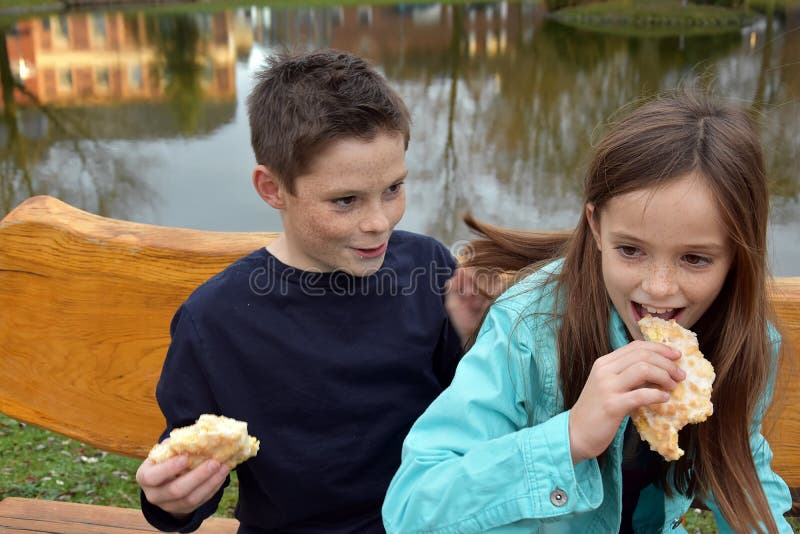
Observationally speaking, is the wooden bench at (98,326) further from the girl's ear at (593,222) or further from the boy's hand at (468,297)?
the girl's ear at (593,222)

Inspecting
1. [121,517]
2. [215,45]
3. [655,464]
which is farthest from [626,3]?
[121,517]

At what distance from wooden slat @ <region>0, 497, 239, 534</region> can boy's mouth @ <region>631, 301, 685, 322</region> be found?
124 centimetres

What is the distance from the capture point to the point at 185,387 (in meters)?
1.76

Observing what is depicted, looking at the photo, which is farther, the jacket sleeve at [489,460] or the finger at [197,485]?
the finger at [197,485]

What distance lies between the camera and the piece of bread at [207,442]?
60.6 inches

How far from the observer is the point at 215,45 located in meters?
5.55

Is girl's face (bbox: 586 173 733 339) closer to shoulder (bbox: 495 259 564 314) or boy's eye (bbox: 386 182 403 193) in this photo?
shoulder (bbox: 495 259 564 314)

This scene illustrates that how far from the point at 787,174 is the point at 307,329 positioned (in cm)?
209

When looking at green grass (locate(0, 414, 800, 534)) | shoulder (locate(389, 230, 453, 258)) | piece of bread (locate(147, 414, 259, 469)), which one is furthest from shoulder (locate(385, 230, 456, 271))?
green grass (locate(0, 414, 800, 534))

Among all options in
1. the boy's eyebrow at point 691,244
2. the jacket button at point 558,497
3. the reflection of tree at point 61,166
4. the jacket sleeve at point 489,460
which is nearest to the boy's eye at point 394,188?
the jacket sleeve at point 489,460

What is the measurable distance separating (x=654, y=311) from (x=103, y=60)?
4.63m

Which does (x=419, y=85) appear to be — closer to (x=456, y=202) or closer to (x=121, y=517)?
(x=456, y=202)

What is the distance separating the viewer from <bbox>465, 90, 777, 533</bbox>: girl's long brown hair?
1465mm

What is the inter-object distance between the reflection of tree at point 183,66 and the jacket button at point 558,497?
11.1 feet
